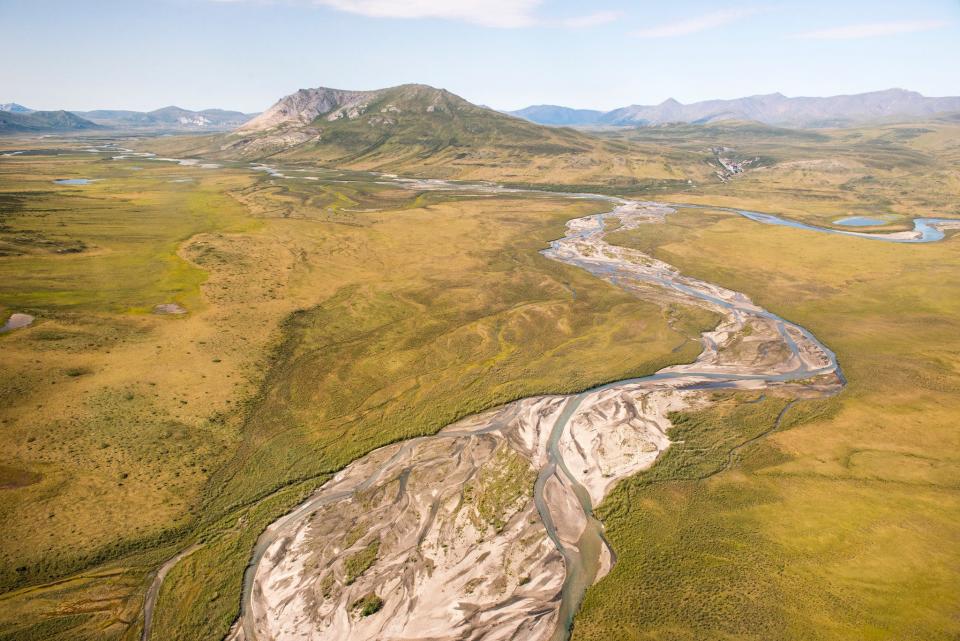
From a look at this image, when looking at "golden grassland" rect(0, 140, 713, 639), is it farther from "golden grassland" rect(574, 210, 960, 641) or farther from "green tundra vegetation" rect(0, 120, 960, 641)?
"golden grassland" rect(574, 210, 960, 641)

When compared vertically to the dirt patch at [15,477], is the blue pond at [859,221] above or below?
above

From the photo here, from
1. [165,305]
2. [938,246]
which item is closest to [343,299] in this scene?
[165,305]

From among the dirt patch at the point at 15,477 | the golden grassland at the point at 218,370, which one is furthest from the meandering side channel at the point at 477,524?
the dirt patch at the point at 15,477

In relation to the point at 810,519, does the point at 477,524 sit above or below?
below

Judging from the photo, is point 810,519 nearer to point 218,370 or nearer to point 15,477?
point 218,370

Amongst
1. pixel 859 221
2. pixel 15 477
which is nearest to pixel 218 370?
pixel 15 477

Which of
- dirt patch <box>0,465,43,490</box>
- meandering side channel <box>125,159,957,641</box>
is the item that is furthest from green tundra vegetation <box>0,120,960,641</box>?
meandering side channel <box>125,159,957,641</box>

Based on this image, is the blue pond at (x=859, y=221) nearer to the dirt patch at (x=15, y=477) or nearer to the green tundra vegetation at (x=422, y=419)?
the green tundra vegetation at (x=422, y=419)
